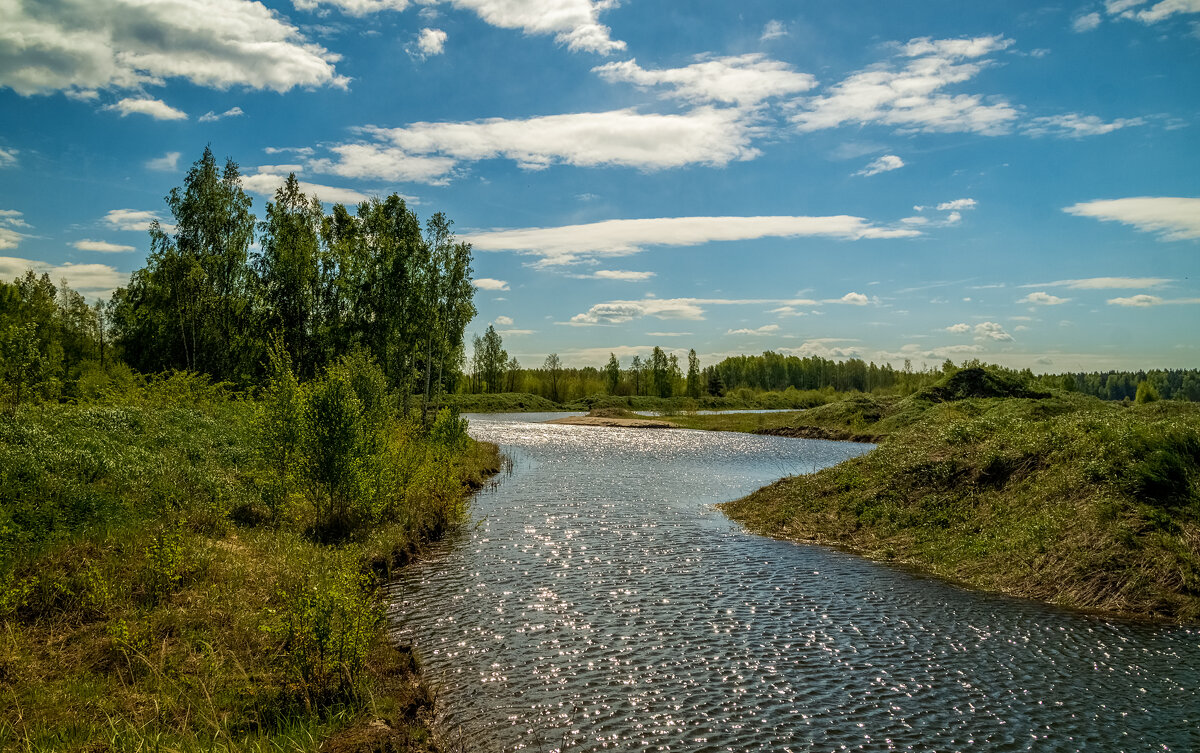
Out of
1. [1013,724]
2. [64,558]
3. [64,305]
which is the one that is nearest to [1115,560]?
[1013,724]

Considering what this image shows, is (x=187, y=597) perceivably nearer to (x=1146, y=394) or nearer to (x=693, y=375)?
(x=1146, y=394)

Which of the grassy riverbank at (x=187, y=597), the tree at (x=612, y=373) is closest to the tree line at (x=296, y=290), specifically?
the grassy riverbank at (x=187, y=597)

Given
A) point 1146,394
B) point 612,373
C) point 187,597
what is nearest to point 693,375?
point 612,373

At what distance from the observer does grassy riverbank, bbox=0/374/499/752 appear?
354 inches

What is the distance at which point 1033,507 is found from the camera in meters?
19.3

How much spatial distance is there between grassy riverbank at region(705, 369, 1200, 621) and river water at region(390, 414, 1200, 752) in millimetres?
1404

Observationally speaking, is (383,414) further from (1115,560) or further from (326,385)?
(1115,560)

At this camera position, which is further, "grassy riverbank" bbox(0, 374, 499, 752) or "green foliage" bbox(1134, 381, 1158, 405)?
"green foliage" bbox(1134, 381, 1158, 405)

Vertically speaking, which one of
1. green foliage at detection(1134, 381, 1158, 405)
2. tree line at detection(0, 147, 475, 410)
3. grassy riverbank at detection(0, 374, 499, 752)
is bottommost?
grassy riverbank at detection(0, 374, 499, 752)

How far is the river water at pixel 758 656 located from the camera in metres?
9.77

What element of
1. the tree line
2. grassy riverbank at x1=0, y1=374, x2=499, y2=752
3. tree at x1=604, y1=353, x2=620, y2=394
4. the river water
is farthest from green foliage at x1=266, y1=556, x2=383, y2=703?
tree at x1=604, y1=353, x2=620, y2=394

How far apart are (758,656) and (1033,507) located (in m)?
11.7

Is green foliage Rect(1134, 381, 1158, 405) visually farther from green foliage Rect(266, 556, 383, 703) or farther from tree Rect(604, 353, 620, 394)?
tree Rect(604, 353, 620, 394)

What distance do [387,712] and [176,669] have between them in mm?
3530
